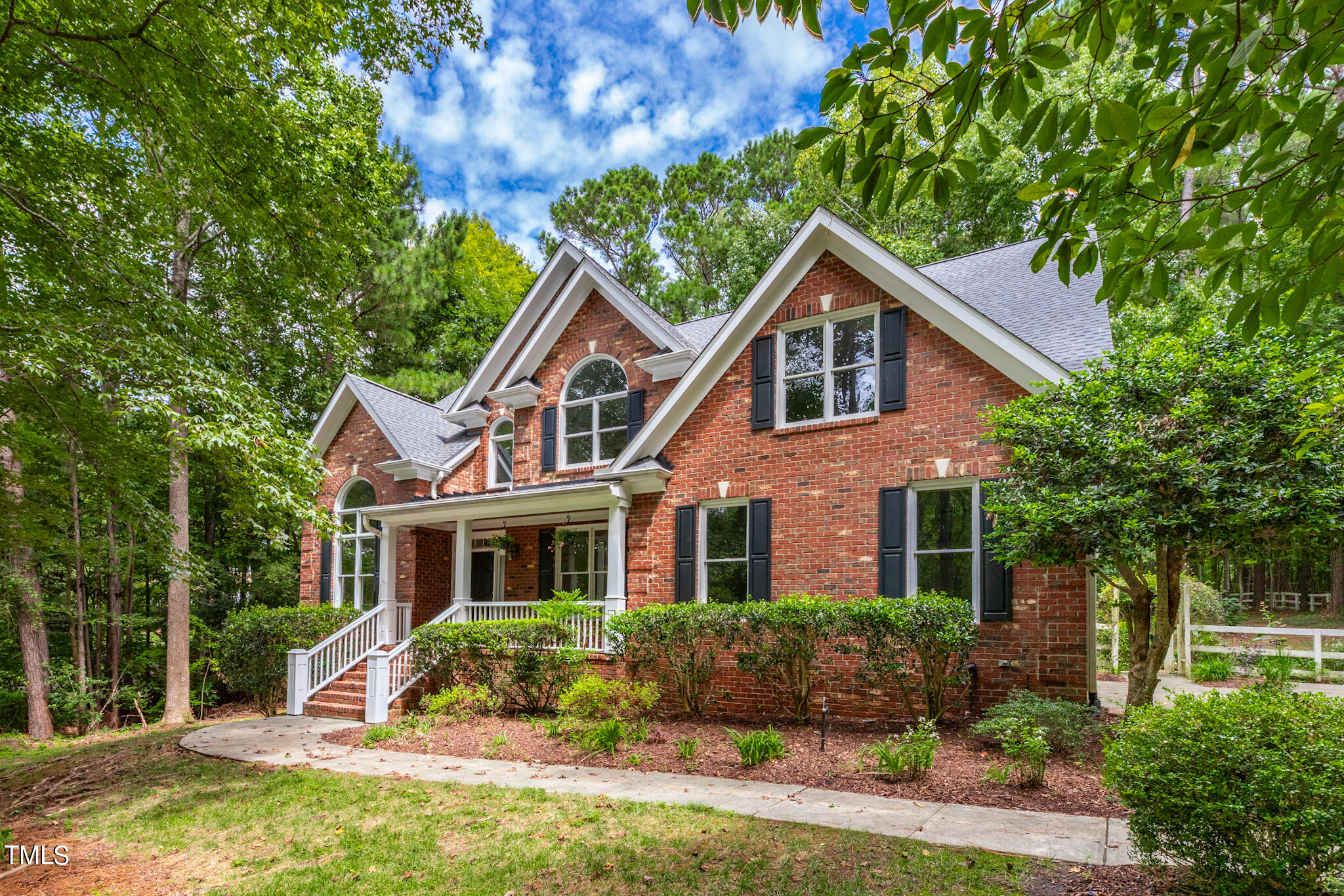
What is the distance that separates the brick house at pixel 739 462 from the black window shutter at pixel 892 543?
0.09 ft

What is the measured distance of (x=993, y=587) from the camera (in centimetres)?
940

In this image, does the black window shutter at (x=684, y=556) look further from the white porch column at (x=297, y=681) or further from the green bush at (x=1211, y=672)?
the green bush at (x=1211, y=672)

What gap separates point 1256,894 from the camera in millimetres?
3744

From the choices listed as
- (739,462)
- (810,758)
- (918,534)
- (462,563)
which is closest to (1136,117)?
(810,758)

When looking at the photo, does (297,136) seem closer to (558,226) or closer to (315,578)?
(315,578)

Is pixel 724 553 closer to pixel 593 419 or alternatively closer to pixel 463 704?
pixel 463 704

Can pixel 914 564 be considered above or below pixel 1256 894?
above

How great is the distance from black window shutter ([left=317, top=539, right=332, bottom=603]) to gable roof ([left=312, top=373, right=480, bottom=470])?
8.05 feet

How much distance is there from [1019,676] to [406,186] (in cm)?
2454

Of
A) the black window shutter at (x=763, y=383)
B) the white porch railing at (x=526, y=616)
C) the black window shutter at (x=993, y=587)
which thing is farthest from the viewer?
the white porch railing at (x=526, y=616)

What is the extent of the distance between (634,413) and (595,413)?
1017mm

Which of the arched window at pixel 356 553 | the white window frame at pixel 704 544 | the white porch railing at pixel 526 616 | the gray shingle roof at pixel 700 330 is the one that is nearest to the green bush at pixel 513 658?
the white porch railing at pixel 526 616

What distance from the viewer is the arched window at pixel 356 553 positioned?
17078mm

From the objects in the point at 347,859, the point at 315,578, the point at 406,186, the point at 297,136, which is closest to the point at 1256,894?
the point at 347,859
